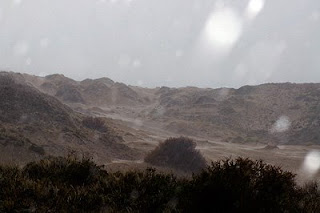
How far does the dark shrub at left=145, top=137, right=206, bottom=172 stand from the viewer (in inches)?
1065

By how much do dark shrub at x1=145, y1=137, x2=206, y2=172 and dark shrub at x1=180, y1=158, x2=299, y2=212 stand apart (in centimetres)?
1951

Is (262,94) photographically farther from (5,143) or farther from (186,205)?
(186,205)

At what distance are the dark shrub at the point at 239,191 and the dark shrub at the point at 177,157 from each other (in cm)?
1951

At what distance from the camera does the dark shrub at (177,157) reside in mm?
27062

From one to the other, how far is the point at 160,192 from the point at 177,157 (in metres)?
20.3

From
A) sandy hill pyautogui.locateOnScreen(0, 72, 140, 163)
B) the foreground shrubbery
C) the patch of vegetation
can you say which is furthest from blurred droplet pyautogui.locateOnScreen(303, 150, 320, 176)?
the foreground shrubbery

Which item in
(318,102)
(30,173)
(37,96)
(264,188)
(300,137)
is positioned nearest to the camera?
(264,188)

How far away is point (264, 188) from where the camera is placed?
→ 7051 mm

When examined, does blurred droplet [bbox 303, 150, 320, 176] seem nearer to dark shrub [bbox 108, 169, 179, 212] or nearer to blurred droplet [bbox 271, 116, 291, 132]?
blurred droplet [bbox 271, 116, 291, 132]

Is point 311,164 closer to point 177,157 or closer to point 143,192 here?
point 177,157

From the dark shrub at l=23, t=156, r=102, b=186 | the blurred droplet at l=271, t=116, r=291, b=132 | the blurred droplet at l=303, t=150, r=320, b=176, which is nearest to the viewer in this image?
the dark shrub at l=23, t=156, r=102, b=186

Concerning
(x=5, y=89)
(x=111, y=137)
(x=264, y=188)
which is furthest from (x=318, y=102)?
(x=264, y=188)

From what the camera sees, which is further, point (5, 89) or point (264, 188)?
point (5, 89)

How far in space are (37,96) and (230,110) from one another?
4967 cm
